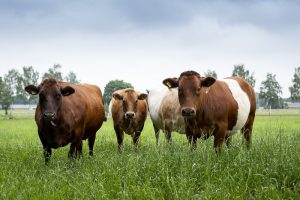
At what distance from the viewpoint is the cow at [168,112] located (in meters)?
10.9

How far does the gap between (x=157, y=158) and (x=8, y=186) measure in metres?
2.53

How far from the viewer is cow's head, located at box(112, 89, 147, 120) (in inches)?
489

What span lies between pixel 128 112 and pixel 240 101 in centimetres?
379

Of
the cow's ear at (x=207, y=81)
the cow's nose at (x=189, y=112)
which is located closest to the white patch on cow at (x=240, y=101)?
the cow's ear at (x=207, y=81)

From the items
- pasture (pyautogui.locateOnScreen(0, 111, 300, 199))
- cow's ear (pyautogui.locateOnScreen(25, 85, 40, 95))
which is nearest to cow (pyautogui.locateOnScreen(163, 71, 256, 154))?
pasture (pyautogui.locateOnScreen(0, 111, 300, 199))

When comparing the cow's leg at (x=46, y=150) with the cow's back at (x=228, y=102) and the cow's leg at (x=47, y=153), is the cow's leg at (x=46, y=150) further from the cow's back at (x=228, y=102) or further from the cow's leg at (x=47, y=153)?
the cow's back at (x=228, y=102)

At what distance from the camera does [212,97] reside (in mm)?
8812

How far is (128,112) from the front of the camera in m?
12.4

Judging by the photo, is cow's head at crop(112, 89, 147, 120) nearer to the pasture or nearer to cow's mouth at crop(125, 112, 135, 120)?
cow's mouth at crop(125, 112, 135, 120)

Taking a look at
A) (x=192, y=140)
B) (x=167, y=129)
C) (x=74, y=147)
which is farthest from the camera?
(x=167, y=129)

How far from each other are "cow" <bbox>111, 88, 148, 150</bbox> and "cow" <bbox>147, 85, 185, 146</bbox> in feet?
1.70

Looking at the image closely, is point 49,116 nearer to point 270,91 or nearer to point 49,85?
point 49,85

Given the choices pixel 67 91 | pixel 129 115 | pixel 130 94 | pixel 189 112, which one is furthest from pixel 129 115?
pixel 189 112

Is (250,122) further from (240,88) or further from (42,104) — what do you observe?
(42,104)
